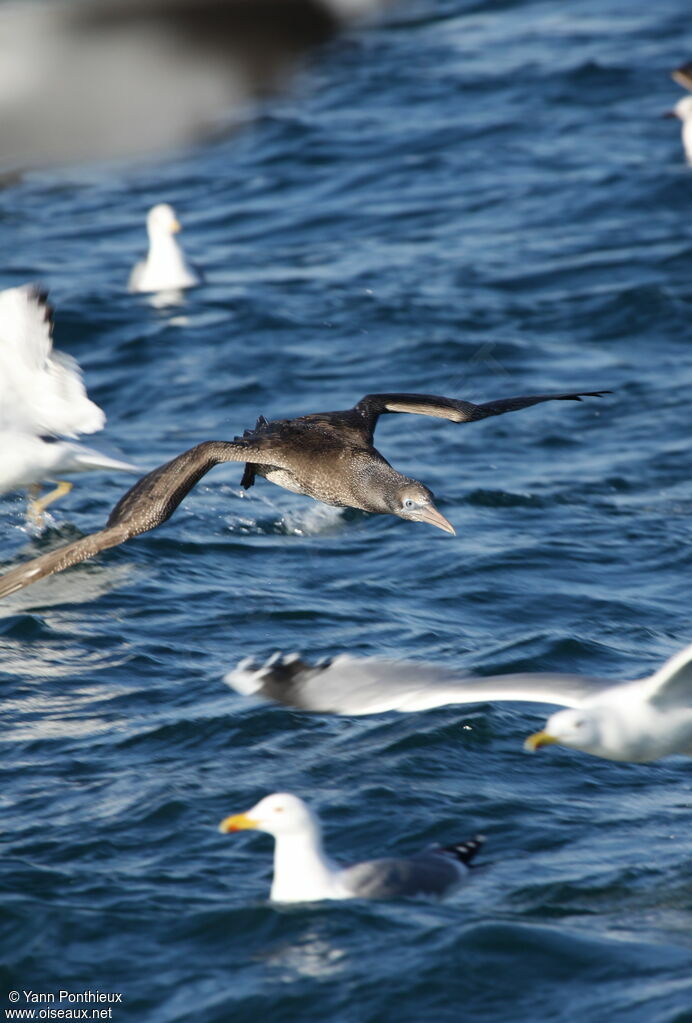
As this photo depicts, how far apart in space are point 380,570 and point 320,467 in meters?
2.07

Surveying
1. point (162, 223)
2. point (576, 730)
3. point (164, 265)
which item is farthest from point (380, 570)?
point (162, 223)

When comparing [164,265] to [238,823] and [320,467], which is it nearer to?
[320,467]

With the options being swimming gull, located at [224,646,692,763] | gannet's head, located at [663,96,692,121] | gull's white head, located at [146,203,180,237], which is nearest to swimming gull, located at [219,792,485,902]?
swimming gull, located at [224,646,692,763]

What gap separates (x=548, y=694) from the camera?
22.0ft

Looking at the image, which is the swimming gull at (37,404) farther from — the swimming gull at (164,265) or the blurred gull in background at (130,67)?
the swimming gull at (164,265)

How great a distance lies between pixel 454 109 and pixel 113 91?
35.5 feet

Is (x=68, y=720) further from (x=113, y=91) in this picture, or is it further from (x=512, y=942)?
(x=113, y=91)

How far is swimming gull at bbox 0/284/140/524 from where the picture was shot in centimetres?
922

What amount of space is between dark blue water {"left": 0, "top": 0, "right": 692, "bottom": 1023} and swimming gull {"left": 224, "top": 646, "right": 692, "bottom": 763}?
47 cm

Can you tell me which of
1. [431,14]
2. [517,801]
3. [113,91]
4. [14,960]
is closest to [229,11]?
[113,91]

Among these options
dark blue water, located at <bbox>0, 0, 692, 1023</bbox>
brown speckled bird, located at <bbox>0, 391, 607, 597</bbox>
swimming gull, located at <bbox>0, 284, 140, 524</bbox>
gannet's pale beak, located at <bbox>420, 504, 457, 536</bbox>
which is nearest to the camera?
dark blue water, located at <bbox>0, 0, 692, 1023</bbox>

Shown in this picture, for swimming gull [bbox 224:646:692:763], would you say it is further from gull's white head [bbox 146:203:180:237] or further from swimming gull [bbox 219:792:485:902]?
gull's white head [bbox 146:203:180:237]

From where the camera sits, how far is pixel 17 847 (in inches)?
273

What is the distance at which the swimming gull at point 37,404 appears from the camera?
922cm
